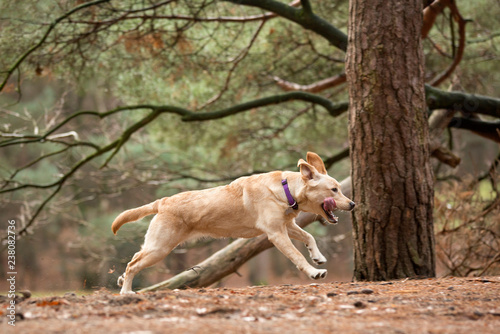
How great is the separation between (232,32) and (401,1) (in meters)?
4.58

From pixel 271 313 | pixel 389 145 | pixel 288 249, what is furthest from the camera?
pixel 389 145

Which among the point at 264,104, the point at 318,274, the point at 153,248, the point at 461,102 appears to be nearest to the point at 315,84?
the point at 264,104

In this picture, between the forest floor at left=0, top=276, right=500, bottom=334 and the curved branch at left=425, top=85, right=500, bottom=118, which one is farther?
the curved branch at left=425, top=85, right=500, bottom=118

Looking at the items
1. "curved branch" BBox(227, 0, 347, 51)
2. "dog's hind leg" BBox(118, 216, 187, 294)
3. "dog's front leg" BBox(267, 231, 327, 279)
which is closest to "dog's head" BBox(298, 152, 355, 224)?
"dog's front leg" BBox(267, 231, 327, 279)

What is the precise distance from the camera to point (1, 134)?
867cm

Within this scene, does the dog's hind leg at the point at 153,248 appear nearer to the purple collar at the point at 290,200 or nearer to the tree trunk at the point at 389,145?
the purple collar at the point at 290,200


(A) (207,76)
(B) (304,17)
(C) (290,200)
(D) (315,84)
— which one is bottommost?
(C) (290,200)

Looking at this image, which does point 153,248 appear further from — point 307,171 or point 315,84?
point 315,84

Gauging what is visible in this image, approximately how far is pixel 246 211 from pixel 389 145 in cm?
165

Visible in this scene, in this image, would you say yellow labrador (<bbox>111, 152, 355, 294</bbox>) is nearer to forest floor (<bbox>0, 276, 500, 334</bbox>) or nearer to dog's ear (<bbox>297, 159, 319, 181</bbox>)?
dog's ear (<bbox>297, 159, 319, 181</bbox>)

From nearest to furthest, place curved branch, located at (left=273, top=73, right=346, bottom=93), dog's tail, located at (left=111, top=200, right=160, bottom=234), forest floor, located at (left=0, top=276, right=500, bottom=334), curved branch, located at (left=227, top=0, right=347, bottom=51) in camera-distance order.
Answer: forest floor, located at (left=0, top=276, right=500, bottom=334), dog's tail, located at (left=111, top=200, right=160, bottom=234), curved branch, located at (left=227, top=0, right=347, bottom=51), curved branch, located at (left=273, top=73, right=346, bottom=93)

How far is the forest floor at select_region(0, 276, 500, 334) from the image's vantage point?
9.15ft

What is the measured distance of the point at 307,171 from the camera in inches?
201

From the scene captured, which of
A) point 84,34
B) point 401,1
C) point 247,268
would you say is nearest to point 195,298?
point 401,1
